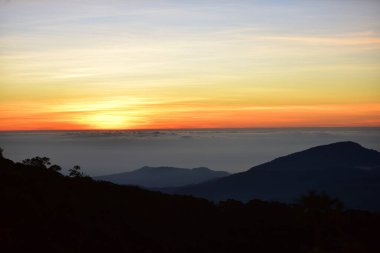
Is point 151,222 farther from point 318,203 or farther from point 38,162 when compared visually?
point 38,162

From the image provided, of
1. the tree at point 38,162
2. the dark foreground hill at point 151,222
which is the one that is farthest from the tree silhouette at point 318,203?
the tree at point 38,162

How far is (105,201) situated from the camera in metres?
48.4

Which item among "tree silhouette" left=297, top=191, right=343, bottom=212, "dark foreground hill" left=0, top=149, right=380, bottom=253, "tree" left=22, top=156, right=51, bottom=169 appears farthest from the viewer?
"tree" left=22, top=156, right=51, bottom=169

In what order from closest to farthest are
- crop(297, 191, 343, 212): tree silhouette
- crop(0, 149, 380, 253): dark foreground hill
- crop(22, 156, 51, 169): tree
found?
crop(0, 149, 380, 253): dark foreground hill, crop(297, 191, 343, 212): tree silhouette, crop(22, 156, 51, 169): tree

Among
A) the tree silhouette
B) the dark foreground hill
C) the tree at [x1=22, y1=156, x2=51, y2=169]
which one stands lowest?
the dark foreground hill

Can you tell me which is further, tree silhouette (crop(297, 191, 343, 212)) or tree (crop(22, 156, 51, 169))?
tree (crop(22, 156, 51, 169))

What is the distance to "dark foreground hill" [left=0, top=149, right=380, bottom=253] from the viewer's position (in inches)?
1423

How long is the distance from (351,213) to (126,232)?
20506 mm

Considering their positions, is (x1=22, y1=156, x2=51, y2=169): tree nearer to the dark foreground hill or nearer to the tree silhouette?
the dark foreground hill

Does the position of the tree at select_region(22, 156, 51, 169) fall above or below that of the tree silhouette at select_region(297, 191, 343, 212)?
above

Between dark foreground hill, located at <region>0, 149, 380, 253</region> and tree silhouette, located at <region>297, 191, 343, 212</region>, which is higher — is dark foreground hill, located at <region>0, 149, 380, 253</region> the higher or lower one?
the lower one

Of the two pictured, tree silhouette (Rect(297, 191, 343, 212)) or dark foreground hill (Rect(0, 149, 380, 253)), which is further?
tree silhouette (Rect(297, 191, 343, 212))

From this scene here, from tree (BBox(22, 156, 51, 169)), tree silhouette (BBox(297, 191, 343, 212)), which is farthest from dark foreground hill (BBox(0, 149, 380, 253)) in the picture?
tree (BBox(22, 156, 51, 169))

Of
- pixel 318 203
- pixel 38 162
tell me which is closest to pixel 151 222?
pixel 318 203
